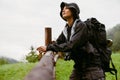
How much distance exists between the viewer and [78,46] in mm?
4691

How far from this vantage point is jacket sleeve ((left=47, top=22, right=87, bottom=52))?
15.0 feet

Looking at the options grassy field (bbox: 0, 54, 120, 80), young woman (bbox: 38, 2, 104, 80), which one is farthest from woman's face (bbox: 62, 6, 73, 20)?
grassy field (bbox: 0, 54, 120, 80)

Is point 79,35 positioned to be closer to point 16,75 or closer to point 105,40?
point 105,40

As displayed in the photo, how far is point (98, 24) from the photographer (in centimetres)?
494

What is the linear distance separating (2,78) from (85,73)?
16.1 meters

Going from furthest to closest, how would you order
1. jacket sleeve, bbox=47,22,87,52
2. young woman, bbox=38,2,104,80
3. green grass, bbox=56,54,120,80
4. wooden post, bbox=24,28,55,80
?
1. green grass, bbox=56,54,120,80
2. young woman, bbox=38,2,104,80
3. jacket sleeve, bbox=47,22,87,52
4. wooden post, bbox=24,28,55,80

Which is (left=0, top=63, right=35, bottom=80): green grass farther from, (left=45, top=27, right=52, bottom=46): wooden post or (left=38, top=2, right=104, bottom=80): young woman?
(left=38, top=2, right=104, bottom=80): young woman

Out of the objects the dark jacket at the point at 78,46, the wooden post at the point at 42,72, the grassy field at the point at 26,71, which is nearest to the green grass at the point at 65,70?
the grassy field at the point at 26,71

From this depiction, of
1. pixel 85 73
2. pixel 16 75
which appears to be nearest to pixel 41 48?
pixel 85 73

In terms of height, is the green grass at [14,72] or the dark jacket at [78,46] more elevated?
the dark jacket at [78,46]

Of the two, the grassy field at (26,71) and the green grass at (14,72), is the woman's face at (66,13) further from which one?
the green grass at (14,72)

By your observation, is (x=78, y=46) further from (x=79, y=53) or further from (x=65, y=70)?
(x=65, y=70)

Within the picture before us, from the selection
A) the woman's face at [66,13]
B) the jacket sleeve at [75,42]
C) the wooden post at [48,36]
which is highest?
the woman's face at [66,13]

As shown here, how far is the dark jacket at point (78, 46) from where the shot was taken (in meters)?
4.58
